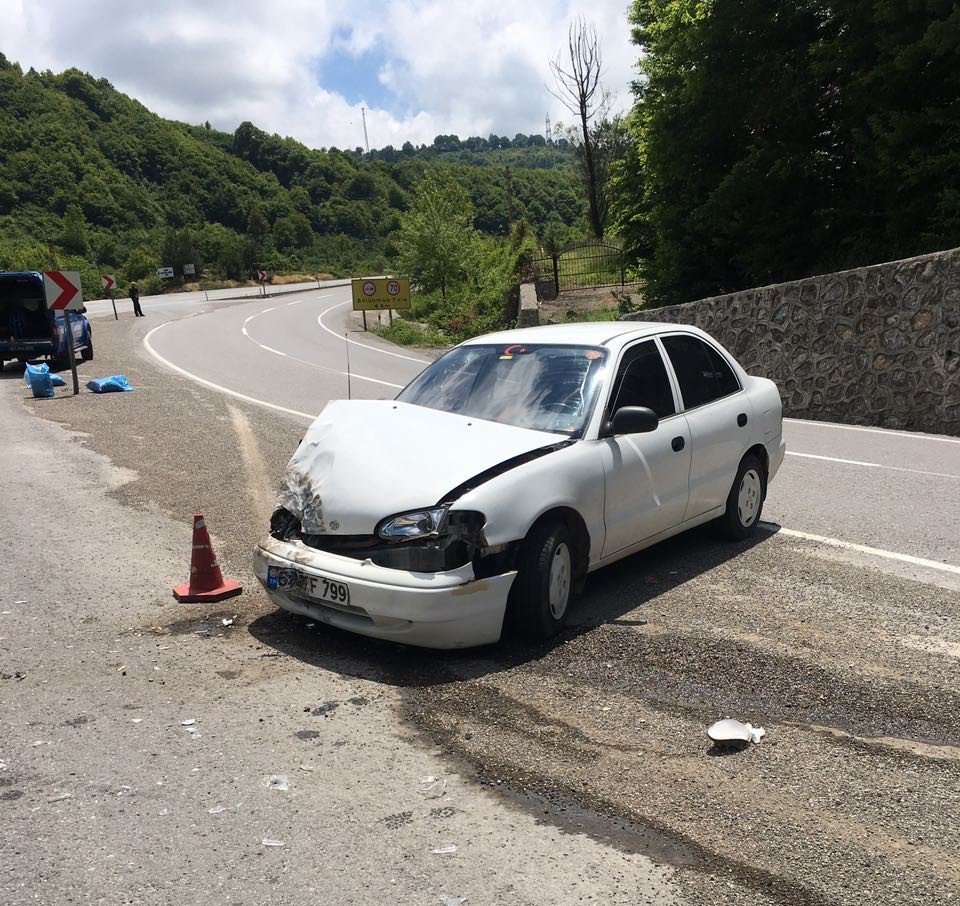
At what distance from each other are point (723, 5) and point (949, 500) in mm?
13675

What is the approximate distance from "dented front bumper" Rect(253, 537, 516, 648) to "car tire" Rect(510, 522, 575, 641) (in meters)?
0.11

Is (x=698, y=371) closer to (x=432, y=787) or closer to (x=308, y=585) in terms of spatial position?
(x=308, y=585)

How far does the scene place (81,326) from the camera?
2330cm

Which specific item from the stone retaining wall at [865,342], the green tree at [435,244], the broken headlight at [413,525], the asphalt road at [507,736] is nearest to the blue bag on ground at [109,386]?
the asphalt road at [507,736]

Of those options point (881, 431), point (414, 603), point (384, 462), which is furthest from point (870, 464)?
point (414, 603)

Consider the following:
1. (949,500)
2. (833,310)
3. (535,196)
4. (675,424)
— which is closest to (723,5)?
(833,310)

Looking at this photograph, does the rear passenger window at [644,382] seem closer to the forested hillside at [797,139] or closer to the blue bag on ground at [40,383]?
the forested hillside at [797,139]

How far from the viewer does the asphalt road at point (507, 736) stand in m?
3.00

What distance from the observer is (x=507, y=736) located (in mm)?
3934

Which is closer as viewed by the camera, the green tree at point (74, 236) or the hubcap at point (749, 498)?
the hubcap at point (749, 498)

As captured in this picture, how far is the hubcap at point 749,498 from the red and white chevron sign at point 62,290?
13871 mm

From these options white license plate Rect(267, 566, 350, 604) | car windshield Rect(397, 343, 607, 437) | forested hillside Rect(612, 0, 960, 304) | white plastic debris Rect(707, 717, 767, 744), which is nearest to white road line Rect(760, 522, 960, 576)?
car windshield Rect(397, 343, 607, 437)

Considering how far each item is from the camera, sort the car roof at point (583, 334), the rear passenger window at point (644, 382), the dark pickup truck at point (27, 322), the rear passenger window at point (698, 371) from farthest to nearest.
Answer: the dark pickup truck at point (27, 322), the rear passenger window at point (698, 371), the car roof at point (583, 334), the rear passenger window at point (644, 382)

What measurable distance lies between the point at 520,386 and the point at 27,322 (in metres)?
19.1
